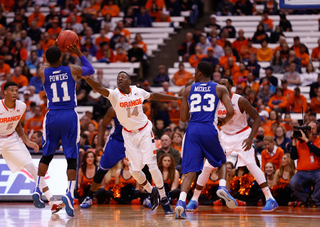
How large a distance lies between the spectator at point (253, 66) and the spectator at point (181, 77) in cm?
189

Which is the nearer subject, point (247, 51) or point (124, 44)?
point (247, 51)

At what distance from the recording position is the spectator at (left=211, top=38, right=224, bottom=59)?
15375 millimetres

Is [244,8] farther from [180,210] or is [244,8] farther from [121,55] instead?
[180,210]

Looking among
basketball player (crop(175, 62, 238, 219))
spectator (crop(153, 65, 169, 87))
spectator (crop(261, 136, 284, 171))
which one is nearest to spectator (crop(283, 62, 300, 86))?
spectator (crop(153, 65, 169, 87))

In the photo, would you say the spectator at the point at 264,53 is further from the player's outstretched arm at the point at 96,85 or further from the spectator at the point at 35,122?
the player's outstretched arm at the point at 96,85

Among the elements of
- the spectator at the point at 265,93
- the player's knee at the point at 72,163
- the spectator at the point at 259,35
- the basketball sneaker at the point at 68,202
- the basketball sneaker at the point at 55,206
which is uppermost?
the spectator at the point at 259,35

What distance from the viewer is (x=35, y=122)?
13.2m

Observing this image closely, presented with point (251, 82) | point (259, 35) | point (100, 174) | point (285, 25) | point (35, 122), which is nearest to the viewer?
point (100, 174)

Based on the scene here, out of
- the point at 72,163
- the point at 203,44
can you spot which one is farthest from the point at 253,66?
the point at 72,163

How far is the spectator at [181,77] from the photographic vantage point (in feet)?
48.1

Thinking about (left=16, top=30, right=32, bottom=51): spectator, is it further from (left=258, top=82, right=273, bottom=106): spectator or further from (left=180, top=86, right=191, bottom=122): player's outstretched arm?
(left=180, top=86, right=191, bottom=122): player's outstretched arm

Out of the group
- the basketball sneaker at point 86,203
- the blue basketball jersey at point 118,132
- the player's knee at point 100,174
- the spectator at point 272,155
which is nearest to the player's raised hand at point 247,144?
the blue basketball jersey at point 118,132

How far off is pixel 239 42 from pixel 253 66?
1648mm

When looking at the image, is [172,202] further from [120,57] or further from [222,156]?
[120,57]
